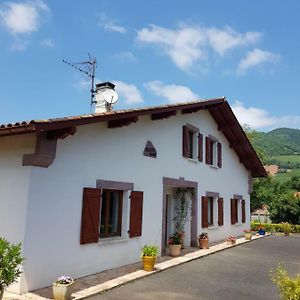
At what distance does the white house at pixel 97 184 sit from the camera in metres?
7.16

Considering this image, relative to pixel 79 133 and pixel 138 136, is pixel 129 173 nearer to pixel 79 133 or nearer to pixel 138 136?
pixel 138 136

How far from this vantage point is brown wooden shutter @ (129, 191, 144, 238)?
33.0ft

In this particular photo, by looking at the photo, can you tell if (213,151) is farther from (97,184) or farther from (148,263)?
(97,184)

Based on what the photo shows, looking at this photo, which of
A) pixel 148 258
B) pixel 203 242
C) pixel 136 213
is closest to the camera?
pixel 148 258

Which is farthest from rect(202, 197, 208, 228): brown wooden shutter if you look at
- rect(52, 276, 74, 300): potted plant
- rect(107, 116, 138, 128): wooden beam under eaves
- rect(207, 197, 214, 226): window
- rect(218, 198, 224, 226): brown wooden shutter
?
rect(52, 276, 74, 300): potted plant

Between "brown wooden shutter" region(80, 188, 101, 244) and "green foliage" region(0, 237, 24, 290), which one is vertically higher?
"brown wooden shutter" region(80, 188, 101, 244)

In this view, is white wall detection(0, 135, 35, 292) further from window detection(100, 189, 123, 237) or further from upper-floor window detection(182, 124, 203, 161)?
upper-floor window detection(182, 124, 203, 161)

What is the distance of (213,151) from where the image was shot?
1688 centimetres

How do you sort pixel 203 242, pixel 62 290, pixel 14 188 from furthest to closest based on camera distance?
1. pixel 203 242
2. pixel 14 188
3. pixel 62 290

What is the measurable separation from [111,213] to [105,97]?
419 cm

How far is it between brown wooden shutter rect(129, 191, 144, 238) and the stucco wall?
22cm

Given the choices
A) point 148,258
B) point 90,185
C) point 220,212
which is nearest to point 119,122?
point 90,185

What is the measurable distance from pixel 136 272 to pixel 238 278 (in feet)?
Result: 8.89

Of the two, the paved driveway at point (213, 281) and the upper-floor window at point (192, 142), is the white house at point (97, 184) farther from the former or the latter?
the paved driveway at point (213, 281)
